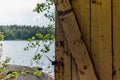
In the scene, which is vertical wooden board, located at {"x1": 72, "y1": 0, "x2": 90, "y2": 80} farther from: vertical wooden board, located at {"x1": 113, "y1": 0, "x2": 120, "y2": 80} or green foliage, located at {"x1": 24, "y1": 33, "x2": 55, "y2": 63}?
green foliage, located at {"x1": 24, "y1": 33, "x2": 55, "y2": 63}

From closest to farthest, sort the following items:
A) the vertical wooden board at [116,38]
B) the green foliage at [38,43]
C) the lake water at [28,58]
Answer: the vertical wooden board at [116,38] → the green foliage at [38,43] → the lake water at [28,58]

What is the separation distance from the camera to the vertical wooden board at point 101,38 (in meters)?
2.09

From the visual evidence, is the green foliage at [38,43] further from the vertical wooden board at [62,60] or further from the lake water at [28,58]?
the vertical wooden board at [62,60]

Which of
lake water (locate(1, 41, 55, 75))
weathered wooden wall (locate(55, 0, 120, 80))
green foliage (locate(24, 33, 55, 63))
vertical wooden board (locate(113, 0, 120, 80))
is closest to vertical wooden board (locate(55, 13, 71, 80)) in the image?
weathered wooden wall (locate(55, 0, 120, 80))

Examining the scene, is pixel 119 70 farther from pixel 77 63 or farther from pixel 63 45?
pixel 63 45

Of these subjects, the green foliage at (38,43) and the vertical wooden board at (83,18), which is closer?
the vertical wooden board at (83,18)

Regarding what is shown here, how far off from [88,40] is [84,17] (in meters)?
0.16

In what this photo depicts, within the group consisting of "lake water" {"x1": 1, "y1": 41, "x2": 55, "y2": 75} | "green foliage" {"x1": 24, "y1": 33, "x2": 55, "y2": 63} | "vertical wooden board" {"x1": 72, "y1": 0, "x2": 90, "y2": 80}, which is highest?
"vertical wooden board" {"x1": 72, "y1": 0, "x2": 90, "y2": 80}

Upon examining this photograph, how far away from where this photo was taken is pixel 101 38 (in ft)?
6.89

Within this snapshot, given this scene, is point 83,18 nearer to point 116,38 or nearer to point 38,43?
point 116,38

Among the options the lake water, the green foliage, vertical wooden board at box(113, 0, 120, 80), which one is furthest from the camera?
the lake water

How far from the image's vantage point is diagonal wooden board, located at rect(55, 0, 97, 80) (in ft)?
6.90

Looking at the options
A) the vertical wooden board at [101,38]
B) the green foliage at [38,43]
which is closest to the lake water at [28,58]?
the green foliage at [38,43]

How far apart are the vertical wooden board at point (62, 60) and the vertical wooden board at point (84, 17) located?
0.49 feet
